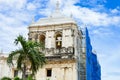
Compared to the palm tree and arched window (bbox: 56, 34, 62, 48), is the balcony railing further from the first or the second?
the palm tree

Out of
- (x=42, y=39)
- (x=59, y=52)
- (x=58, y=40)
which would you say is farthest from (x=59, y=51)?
(x=42, y=39)

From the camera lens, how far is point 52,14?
40.8 meters

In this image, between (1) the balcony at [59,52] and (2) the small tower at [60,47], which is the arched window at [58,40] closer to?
(2) the small tower at [60,47]

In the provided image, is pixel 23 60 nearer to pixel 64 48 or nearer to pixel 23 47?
pixel 23 47

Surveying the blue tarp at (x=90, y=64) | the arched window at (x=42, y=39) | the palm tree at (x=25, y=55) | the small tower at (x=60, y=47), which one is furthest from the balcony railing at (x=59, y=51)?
the palm tree at (x=25, y=55)

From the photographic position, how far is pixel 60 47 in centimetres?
3859

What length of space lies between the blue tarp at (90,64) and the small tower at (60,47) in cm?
63

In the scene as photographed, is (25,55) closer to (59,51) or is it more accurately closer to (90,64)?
(59,51)

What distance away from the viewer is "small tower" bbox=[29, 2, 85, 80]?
3622cm

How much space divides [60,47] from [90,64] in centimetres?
428

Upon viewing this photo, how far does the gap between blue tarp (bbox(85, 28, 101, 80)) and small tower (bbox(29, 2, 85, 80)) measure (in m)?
0.63

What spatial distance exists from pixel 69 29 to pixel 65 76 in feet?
17.6

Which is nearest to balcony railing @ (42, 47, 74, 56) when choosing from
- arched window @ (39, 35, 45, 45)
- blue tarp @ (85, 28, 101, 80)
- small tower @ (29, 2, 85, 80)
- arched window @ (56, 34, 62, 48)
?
small tower @ (29, 2, 85, 80)

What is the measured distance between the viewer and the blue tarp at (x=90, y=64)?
126 feet
